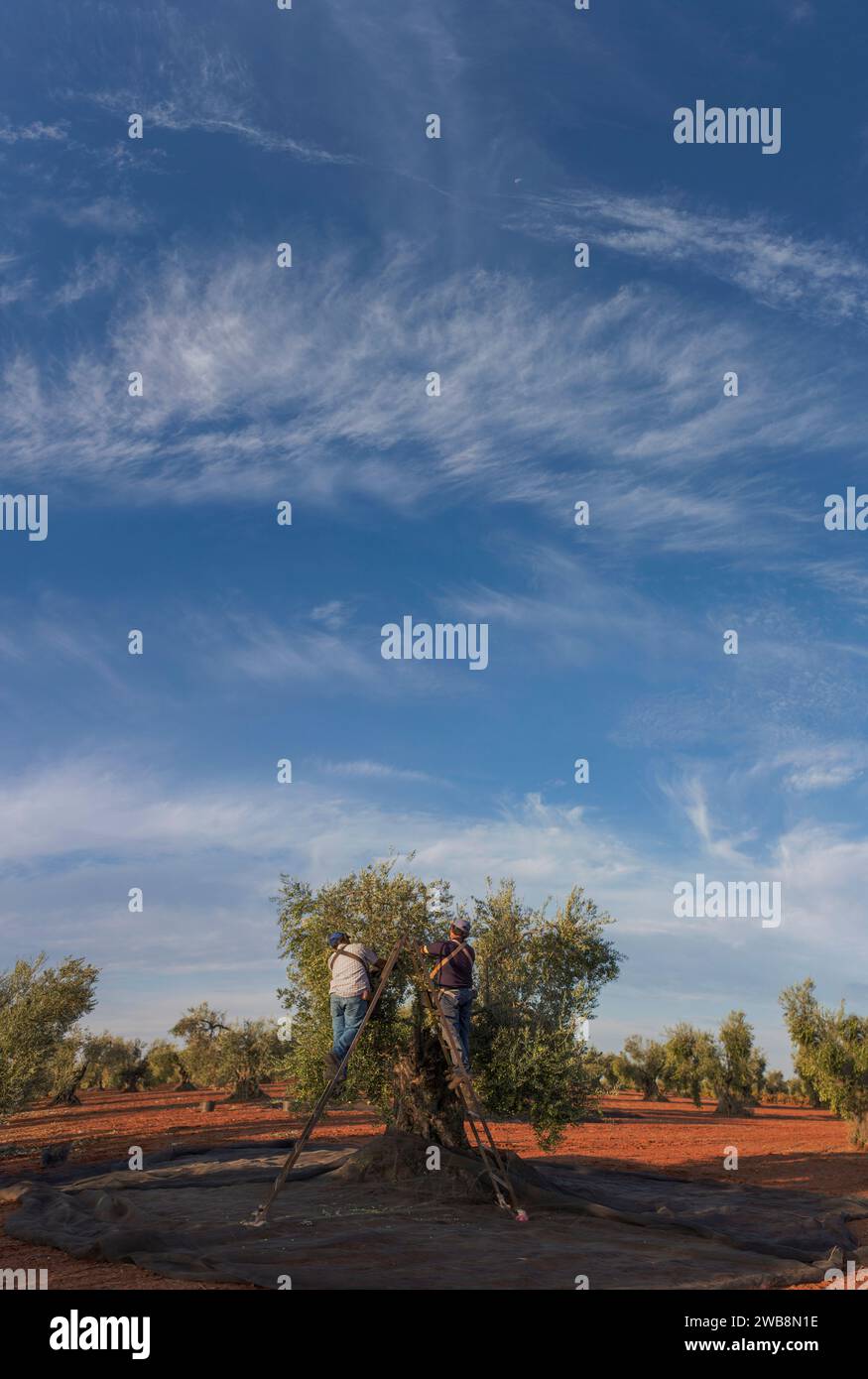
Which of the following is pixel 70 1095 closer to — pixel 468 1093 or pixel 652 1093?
pixel 652 1093

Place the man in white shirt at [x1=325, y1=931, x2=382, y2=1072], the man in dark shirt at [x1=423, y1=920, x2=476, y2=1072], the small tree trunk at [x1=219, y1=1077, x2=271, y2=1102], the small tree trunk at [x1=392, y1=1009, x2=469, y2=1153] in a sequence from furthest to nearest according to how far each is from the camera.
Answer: the small tree trunk at [x1=219, y1=1077, x2=271, y2=1102], the small tree trunk at [x1=392, y1=1009, x2=469, y2=1153], the man in dark shirt at [x1=423, y1=920, x2=476, y2=1072], the man in white shirt at [x1=325, y1=931, x2=382, y2=1072]

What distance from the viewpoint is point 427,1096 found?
1666 cm

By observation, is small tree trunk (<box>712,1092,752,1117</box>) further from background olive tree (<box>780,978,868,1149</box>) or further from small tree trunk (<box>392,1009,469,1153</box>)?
small tree trunk (<box>392,1009,469,1153</box>)

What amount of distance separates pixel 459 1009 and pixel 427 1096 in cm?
190

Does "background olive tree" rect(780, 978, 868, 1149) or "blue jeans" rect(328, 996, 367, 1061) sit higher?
"blue jeans" rect(328, 996, 367, 1061)

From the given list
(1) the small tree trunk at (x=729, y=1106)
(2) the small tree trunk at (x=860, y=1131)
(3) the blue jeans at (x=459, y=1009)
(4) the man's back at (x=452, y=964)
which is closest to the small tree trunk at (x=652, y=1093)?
(1) the small tree trunk at (x=729, y=1106)

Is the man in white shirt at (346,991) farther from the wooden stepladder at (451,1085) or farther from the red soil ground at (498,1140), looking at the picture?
Result: the red soil ground at (498,1140)

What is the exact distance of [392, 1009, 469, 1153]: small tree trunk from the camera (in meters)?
16.4

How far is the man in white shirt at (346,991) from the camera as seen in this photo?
15.5m

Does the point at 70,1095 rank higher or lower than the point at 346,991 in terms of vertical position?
lower

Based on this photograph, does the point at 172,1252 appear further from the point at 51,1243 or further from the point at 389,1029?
the point at 389,1029

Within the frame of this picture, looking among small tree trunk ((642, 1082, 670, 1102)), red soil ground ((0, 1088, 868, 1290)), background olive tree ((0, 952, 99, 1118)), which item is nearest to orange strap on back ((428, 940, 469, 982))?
red soil ground ((0, 1088, 868, 1290))

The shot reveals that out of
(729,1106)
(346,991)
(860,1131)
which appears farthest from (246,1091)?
(346,991)
